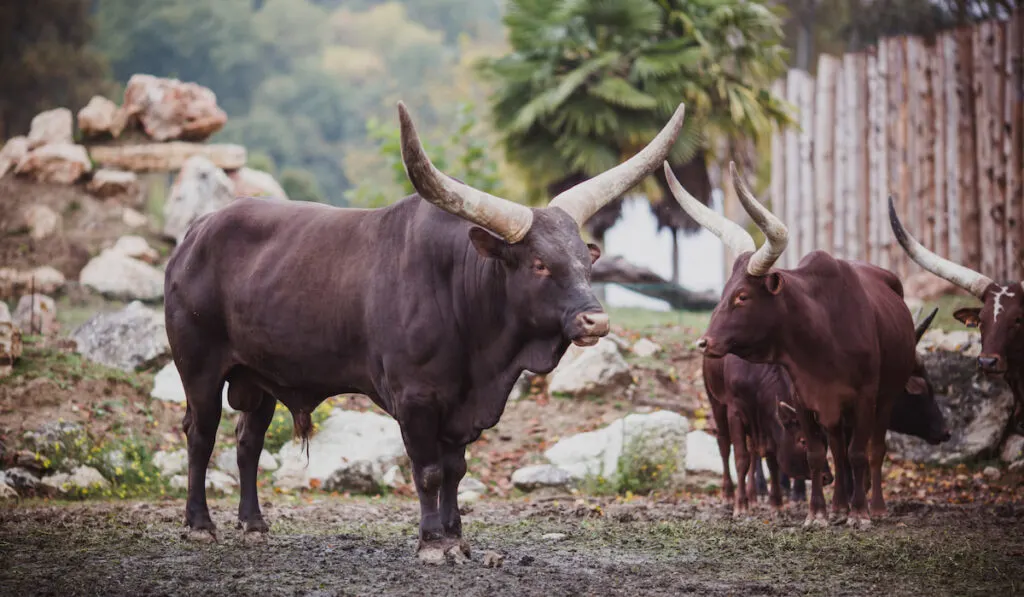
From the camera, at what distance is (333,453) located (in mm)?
9797

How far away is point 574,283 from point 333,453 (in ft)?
15.1

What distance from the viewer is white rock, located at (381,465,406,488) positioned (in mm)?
9625

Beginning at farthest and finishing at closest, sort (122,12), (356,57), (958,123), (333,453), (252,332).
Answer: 1. (356,57)
2. (122,12)
3. (958,123)
4. (333,453)
5. (252,332)

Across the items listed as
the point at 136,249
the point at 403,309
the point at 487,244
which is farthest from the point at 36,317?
the point at 487,244

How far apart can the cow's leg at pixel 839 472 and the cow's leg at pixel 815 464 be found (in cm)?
9

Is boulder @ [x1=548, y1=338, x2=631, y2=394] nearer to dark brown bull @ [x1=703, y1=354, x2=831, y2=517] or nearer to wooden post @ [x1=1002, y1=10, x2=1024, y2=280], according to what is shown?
dark brown bull @ [x1=703, y1=354, x2=831, y2=517]

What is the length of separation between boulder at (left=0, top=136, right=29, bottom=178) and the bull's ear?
1090cm

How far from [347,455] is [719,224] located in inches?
144

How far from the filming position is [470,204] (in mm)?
5750

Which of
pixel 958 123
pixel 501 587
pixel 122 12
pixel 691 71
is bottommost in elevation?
pixel 501 587

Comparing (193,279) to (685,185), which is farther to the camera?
(685,185)

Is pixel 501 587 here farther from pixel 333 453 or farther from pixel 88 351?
pixel 88 351

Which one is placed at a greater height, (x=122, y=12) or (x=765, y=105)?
(x=122, y=12)

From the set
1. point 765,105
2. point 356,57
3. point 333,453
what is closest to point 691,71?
point 765,105
